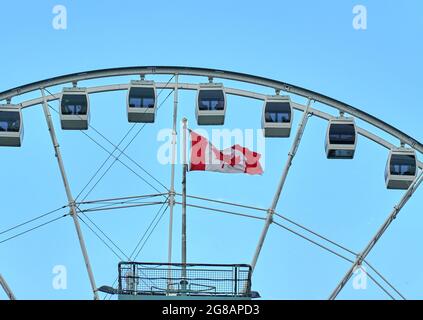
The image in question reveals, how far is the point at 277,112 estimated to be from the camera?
43.8 m

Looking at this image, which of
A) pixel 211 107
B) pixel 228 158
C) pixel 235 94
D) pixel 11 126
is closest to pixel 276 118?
pixel 235 94

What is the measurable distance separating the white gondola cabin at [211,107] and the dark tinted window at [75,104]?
377 cm

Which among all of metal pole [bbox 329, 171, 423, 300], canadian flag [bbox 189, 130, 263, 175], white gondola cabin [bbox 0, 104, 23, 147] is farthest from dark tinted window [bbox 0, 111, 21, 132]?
metal pole [bbox 329, 171, 423, 300]

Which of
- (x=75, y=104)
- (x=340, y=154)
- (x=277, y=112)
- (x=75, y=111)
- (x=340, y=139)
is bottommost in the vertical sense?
(x=340, y=154)

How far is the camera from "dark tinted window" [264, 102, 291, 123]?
4375 cm

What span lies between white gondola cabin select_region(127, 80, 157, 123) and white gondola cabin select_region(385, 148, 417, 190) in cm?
828

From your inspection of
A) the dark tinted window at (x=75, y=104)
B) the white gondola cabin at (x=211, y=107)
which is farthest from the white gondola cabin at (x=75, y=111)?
the white gondola cabin at (x=211, y=107)

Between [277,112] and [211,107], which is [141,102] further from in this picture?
[277,112]

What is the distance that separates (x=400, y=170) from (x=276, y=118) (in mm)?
4703

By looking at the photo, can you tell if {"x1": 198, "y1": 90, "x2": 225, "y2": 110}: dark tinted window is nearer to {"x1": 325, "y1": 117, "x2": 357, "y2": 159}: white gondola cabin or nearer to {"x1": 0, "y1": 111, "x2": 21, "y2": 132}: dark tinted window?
{"x1": 325, "y1": 117, "x2": 357, "y2": 159}: white gondola cabin
